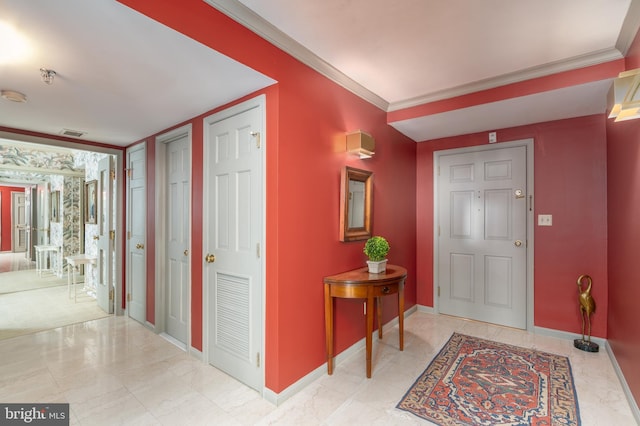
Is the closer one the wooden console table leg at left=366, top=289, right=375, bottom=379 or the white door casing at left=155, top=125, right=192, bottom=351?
the wooden console table leg at left=366, top=289, right=375, bottom=379

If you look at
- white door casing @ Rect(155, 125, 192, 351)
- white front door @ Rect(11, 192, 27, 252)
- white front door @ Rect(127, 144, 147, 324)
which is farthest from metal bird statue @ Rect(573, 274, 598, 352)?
white front door @ Rect(11, 192, 27, 252)

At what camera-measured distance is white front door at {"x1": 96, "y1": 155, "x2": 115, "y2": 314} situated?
394cm

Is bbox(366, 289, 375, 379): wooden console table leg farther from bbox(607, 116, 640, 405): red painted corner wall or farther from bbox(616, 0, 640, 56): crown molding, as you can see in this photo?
bbox(616, 0, 640, 56): crown molding

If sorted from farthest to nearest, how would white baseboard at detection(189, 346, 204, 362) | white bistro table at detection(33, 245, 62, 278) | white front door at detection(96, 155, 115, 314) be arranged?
white bistro table at detection(33, 245, 62, 278)
white front door at detection(96, 155, 115, 314)
white baseboard at detection(189, 346, 204, 362)

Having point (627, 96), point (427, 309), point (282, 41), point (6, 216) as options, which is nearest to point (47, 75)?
point (282, 41)

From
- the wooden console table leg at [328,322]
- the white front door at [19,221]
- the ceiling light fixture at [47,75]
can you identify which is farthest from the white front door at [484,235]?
the white front door at [19,221]

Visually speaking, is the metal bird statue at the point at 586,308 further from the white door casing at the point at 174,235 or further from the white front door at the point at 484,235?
the white door casing at the point at 174,235

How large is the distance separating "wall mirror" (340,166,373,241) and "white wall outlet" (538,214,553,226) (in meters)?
1.95

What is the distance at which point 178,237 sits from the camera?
3.11 meters

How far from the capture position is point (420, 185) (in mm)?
4121

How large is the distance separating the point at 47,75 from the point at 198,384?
2383mm

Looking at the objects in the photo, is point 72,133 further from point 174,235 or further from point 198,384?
point 198,384

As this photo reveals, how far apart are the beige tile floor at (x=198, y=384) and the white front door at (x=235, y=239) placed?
24 centimetres

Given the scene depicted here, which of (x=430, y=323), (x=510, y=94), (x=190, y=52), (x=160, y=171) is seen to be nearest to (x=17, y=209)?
(x=160, y=171)
